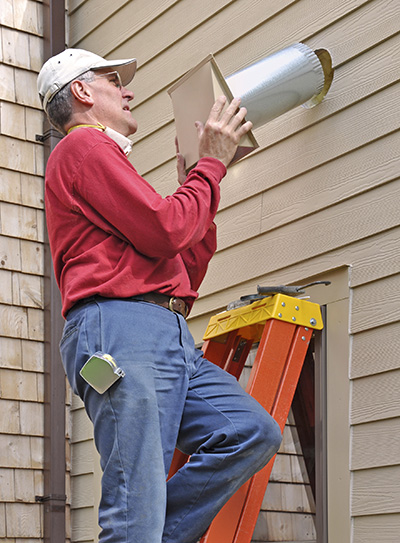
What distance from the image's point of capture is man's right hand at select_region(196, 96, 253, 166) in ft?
8.47

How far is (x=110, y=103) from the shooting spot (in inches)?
107

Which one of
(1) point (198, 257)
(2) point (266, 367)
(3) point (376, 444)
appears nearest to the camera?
(2) point (266, 367)

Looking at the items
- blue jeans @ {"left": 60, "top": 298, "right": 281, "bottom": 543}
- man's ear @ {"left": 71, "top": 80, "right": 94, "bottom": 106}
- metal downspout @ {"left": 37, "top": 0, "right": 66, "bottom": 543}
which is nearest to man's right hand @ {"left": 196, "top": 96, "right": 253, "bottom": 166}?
man's ear @ {"left": 71, "top": 80, "right": 94, "bottom": 106}

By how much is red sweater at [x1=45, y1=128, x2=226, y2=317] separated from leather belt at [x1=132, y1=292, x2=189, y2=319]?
0.05 ft

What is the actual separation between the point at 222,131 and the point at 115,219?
1.48 feet

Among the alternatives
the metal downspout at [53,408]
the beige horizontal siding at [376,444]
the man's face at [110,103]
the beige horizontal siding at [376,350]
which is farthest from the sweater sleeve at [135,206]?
the metal downspout at [53,408]

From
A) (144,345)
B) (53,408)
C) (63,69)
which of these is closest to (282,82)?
(63,69)

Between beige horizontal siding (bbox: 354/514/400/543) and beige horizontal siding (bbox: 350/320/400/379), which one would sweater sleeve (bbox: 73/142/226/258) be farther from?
beige horizontal siding (bbox: 354/514/400/543)

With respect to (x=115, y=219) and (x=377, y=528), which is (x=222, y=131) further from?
(x=377, y=528)

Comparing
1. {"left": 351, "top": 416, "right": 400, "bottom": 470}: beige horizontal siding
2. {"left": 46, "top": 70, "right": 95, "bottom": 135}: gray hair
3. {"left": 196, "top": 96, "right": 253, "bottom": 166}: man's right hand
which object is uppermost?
{"left": 46, "top": 70, "right": 95, "bottom": 135}: gray hair

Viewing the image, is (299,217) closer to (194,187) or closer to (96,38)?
(194,187)

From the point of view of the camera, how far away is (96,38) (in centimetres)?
502

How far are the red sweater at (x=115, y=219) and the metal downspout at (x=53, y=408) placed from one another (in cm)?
236

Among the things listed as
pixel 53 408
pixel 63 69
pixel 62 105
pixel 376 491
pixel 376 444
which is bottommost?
pixel 376 491
